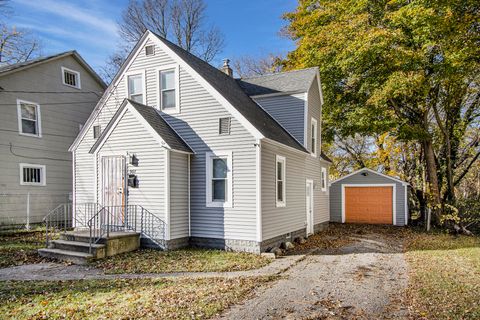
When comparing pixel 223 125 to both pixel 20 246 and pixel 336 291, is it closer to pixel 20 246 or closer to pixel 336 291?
pixel 336 291

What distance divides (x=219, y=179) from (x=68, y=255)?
15.1ft

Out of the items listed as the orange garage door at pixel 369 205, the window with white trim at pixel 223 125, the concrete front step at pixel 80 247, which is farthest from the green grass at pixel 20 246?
the orange garage door at pixel 369 205

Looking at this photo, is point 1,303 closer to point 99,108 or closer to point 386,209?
point 99,108

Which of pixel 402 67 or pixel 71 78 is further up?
pixel 71 78

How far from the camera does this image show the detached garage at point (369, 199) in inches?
713

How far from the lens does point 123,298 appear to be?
5.91m

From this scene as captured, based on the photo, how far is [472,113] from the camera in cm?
1814

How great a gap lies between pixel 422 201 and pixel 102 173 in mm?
16445

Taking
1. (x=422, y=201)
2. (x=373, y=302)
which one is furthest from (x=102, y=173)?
(x=422, y=201)

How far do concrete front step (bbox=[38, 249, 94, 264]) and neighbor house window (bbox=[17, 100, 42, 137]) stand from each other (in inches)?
305

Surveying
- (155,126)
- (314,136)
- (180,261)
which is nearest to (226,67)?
(314,136)

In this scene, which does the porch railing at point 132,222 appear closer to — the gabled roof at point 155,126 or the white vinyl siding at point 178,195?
the white vinyl siding at point 178,195

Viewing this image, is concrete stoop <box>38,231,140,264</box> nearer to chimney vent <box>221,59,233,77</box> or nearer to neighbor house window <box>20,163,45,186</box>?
neighbor house window <box>20,163,45,186</box>

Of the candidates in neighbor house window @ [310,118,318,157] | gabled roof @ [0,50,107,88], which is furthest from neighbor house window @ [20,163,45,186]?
neighbor house window @ [310,118,318,157]
